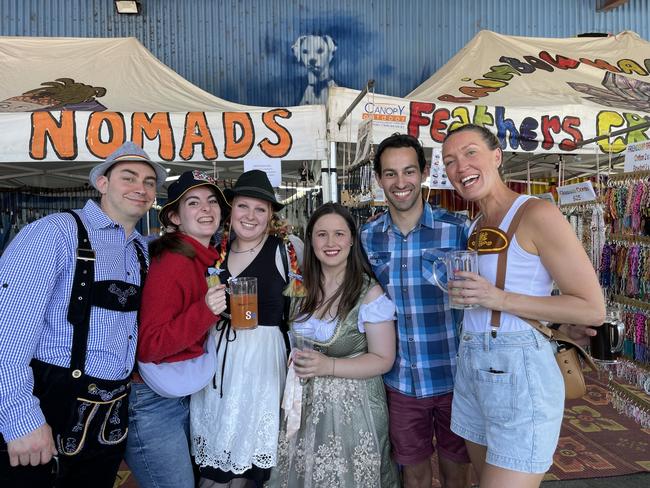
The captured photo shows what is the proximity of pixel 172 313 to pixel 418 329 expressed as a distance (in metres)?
1.18

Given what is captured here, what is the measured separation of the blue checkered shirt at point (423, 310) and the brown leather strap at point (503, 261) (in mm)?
570

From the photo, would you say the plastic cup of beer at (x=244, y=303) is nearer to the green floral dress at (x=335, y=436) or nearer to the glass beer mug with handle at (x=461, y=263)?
the green floral dress at (x=335, y=436)

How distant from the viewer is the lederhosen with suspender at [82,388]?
5.78ft

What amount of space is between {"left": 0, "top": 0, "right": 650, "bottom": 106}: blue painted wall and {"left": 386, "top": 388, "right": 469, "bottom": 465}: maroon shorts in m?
7.84

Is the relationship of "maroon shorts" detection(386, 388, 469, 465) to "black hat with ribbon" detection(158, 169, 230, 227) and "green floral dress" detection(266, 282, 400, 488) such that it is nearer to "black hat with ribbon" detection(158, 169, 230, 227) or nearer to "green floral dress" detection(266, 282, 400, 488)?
"green floral dress" detection(266, 282, 400, 488)

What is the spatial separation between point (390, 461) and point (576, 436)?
259 cm

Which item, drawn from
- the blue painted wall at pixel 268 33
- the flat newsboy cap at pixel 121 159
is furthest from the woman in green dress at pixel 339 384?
the blue painted wall at pixel 268 33

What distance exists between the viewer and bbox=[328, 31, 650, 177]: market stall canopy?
13.5 feet

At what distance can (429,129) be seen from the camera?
4145 millimetres

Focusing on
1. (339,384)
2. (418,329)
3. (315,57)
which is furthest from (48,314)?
(315,57)

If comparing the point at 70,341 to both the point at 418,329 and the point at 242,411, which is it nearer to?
the point at 242,411

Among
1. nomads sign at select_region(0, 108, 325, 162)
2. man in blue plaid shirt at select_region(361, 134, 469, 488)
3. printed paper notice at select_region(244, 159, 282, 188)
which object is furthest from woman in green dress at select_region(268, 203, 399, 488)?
nomads sign at select_region(0, 108, 325, 162)

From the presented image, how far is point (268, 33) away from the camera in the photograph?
9289mm

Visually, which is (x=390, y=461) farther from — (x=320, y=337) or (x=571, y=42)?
(x=571, y=42)
